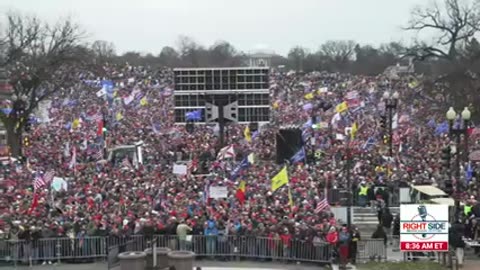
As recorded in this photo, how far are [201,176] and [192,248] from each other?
1320cm

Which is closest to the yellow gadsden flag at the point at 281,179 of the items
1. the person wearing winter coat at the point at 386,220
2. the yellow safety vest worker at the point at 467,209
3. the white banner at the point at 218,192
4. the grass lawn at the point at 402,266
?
the white banner at the point at 218,192

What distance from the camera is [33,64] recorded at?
162 ft

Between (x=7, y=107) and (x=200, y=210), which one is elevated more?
(x=7, y=107)

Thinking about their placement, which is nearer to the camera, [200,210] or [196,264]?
[196,264]

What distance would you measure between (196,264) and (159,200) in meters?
5.83

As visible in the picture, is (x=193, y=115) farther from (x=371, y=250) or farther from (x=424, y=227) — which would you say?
(x=424, y=227)

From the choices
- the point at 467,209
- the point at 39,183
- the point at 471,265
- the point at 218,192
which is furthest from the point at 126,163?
the point at 471,265

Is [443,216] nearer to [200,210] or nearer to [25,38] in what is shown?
[200,210]

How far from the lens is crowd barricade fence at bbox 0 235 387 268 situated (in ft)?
70.7

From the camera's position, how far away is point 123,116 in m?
61.2

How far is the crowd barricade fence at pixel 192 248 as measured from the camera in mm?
21562

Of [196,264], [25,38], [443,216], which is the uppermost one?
[25,38]

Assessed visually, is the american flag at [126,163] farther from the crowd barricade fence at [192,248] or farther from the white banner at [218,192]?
the crowd barricade fence at [192,248]

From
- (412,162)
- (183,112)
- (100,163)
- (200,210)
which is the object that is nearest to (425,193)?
(200,210)
